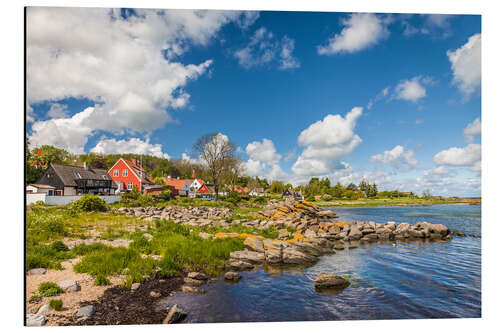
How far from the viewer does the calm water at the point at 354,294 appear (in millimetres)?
4977

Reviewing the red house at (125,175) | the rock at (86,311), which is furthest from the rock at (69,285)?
the red house at (125,175)

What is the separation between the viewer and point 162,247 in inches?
338

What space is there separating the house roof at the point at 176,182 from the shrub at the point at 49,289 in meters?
45.1

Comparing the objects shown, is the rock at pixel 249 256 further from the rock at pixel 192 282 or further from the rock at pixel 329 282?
the rock at pixel 329 282

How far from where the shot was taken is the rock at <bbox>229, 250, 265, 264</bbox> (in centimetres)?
855

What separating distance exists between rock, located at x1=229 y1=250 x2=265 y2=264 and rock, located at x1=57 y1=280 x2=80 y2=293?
15.1 feet

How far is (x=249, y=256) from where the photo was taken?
8.70m

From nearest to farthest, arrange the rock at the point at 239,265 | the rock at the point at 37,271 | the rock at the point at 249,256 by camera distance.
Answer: the rock at the point at 37,271, the rock at the point at 239,265, the rock at the point at 249,256

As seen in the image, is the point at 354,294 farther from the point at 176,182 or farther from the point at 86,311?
the point at 176,182

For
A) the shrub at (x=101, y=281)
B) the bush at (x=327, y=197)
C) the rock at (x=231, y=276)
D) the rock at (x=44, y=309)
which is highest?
the rock at (x=44, y=309)

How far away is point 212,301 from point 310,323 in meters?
2.12
